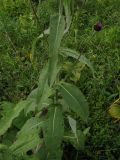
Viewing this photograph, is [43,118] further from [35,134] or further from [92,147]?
[92,147]

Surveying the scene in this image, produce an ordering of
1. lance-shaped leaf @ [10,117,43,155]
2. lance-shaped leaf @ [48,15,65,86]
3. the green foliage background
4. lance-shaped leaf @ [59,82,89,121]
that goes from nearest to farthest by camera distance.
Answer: lance-shaped leaf @ [48,15,65,86] < lance-shaped leaf @ [59,82,89,121] < lance-shaped leaf @ [10,117,43,155] < the green foliage background

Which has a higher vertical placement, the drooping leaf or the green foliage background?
the green foliage background

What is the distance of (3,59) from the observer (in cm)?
396

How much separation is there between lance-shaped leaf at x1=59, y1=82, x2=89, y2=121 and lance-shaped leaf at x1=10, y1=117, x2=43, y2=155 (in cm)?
28

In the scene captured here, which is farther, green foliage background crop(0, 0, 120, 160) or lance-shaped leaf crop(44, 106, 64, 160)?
green foliage background crop(0, 0, 120, 160)

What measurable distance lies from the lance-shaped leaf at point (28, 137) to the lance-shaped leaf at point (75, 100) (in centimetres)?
28

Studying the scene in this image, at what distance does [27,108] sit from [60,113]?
0.33m

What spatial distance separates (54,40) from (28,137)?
2.74 ft

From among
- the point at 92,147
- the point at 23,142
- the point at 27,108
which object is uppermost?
the point at 27,108

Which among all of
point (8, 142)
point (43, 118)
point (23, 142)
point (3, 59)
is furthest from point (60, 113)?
point (3, 59)

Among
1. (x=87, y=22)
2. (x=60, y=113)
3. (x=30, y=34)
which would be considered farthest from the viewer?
(x=87, y=22)

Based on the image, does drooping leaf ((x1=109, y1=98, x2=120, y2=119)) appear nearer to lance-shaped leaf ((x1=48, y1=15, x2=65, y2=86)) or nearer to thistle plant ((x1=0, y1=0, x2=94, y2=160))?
thistle plant ((x1=0, y1=0, x2=94, y2=160))

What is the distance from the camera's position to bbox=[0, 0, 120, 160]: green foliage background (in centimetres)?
320

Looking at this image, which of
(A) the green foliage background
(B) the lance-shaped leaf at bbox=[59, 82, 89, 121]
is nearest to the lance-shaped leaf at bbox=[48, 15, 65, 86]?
(B) the lance-shaped leaf at bbox=[59, 82, 89, 121]
